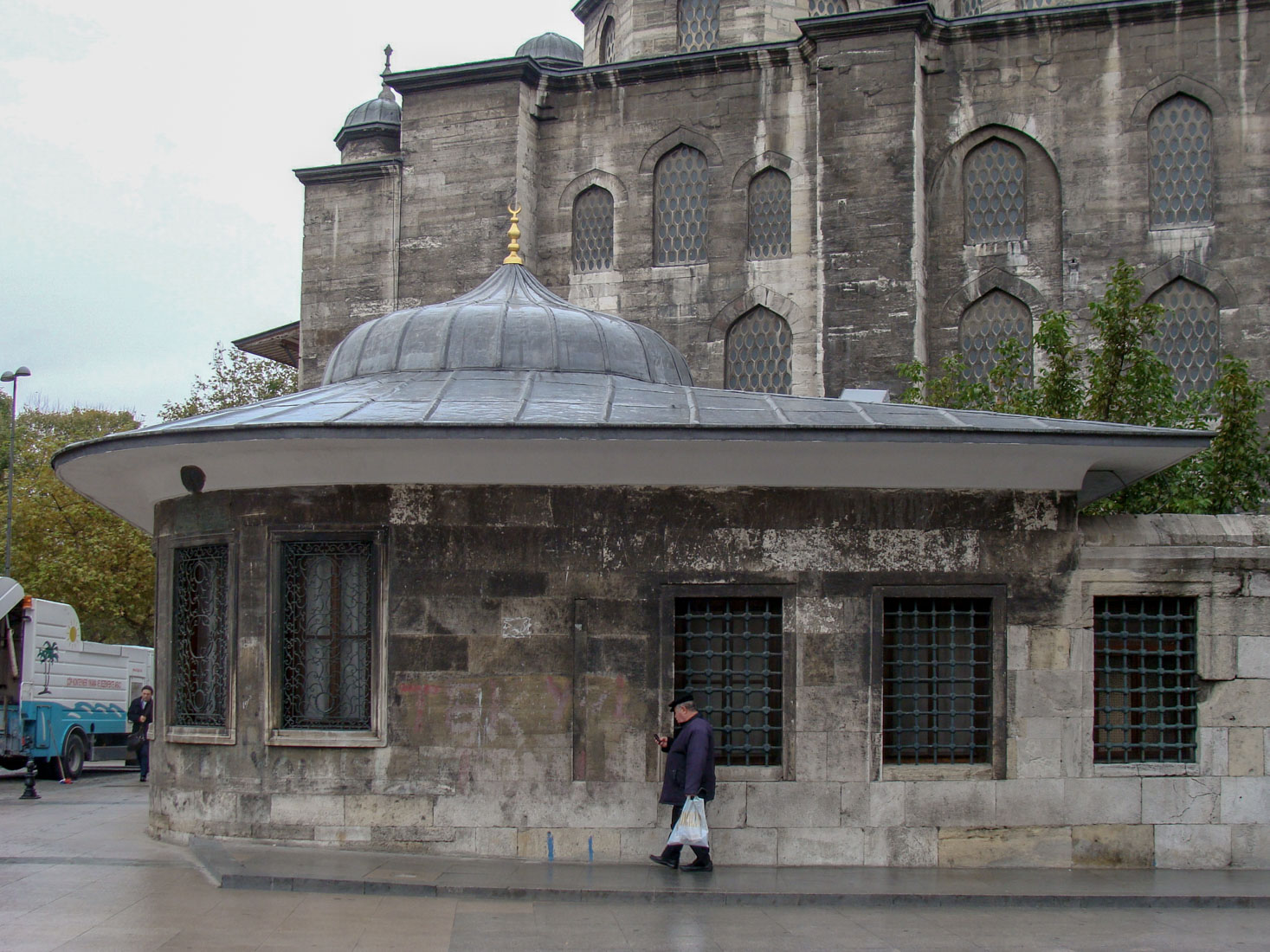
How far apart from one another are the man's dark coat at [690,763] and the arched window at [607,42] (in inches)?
915

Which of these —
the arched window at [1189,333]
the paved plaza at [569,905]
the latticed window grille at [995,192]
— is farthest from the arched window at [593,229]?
the paved plaza at [569,905]

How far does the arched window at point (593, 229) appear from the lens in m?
26.1

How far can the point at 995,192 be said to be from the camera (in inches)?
950

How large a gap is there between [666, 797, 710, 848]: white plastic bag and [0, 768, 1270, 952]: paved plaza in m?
0.29

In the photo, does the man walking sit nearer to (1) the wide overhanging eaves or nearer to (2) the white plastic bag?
(2) the white plastic bag

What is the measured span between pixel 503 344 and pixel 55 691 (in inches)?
483

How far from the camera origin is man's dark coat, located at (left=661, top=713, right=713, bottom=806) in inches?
394

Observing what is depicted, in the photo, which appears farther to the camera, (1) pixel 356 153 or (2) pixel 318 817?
(1) pixel 356 153

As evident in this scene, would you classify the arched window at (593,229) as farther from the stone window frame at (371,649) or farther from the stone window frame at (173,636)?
the stone window frame at (371,649)

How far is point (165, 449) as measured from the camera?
10945 millimetres

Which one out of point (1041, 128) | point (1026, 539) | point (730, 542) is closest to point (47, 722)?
point (730, 542)

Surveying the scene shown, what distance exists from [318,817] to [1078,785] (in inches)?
234

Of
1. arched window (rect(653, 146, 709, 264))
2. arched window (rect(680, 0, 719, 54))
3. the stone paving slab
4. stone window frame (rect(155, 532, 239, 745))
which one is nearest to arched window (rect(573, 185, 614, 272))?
arched window (rect(653, 146, 709, 264))

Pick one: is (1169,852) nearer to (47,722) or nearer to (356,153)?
(47,722)
